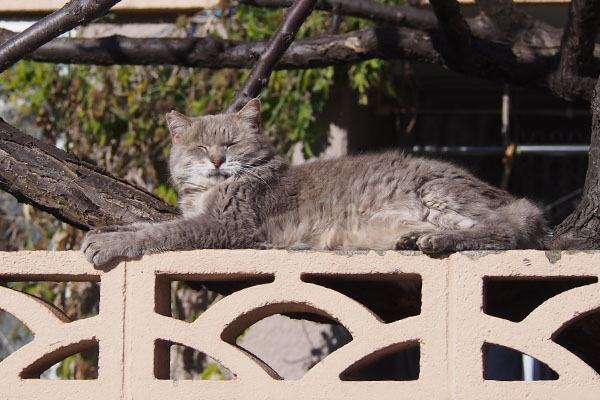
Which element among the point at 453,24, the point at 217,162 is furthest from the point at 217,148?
Result: the point at 453,24

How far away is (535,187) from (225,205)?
9.94 ft

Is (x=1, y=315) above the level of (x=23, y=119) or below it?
below

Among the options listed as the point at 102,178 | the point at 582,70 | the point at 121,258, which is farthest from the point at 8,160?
the point at 582,70

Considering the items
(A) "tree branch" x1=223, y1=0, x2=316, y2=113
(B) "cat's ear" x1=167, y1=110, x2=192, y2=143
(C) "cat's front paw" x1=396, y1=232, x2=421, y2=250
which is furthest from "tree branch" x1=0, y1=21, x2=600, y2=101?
(C) "cat's front paw" x1=396, y1=232, x2=421, y2=250

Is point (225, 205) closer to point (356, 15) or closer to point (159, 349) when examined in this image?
point (159, 349)

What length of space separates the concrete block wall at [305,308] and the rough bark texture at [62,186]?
0.92 feet

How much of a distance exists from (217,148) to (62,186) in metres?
0.65

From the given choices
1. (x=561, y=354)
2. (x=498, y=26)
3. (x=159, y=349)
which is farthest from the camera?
(x=498, y=26)

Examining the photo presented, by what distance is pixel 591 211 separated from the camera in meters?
2.38

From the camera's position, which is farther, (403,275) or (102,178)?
(102,178)

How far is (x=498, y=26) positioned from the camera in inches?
148

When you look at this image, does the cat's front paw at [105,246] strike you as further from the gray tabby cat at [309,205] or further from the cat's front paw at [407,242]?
the cat's front paw at [407,242]

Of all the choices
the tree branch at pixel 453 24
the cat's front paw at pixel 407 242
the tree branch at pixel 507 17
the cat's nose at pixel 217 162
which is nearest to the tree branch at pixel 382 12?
the tree branch at pixel 507 17

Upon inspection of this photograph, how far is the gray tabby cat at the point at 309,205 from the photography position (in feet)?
8.25
